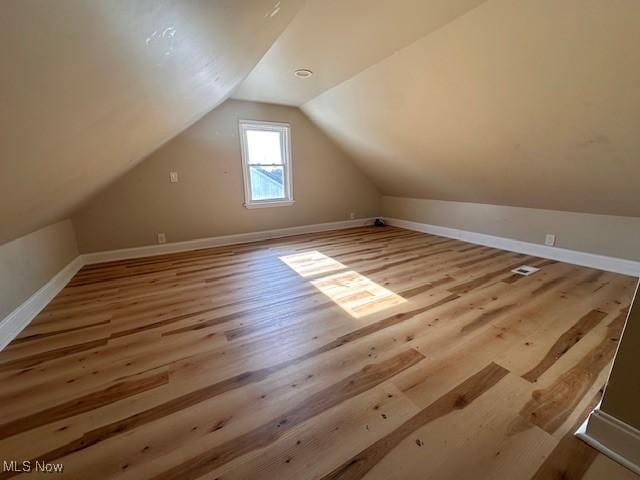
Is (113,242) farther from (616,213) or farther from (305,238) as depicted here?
(616,213)

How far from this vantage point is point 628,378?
100cm

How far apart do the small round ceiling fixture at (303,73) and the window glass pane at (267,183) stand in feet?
5.39

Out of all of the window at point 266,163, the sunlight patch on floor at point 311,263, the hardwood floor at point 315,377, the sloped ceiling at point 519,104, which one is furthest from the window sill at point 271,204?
the hardwood floor at point 315,377

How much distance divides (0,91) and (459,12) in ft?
7.88

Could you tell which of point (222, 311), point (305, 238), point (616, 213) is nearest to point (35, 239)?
point (222, 311)

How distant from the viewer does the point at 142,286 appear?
105 inches

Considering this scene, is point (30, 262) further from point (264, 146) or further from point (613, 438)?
point (613, 438)

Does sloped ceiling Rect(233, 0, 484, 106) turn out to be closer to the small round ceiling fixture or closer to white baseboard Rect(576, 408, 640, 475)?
the small round ceiling fixture

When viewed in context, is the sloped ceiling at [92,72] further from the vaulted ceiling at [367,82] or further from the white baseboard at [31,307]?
the white baseboard at [31,307]

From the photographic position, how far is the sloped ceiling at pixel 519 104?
5.44 ft

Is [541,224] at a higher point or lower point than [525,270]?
higher

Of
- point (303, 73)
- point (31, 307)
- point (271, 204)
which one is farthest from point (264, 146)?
point (31, 307)

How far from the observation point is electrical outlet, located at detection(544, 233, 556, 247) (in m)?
3.27

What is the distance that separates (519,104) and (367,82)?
1473mm
